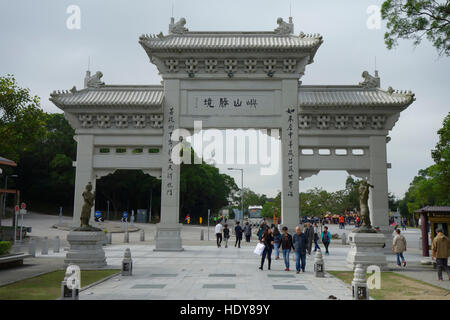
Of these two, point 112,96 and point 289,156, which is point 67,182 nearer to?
point 112,96

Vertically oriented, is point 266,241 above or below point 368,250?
above

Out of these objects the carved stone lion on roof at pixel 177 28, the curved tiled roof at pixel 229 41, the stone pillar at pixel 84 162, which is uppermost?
the carved stone lion on roof at pixel 177 28

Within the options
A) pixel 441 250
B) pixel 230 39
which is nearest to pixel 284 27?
pixel 230 39

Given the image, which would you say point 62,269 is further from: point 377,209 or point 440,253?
point 377,209

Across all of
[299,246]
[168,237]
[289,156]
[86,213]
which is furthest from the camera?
[289,156]

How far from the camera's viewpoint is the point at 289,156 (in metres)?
21.3

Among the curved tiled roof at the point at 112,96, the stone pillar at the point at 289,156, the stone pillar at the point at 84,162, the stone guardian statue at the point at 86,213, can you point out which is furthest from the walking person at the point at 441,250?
the stone pillar at the point at 84,162

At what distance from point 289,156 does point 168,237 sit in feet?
26.0

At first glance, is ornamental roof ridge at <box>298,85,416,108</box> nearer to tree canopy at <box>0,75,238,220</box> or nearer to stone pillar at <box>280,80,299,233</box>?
stone pillar at <box>280,80,299,233</box>

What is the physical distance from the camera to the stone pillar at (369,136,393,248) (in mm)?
20578

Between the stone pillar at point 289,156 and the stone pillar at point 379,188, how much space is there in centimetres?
403

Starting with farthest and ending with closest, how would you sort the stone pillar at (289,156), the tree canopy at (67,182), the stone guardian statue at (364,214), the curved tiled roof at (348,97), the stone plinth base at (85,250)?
the tree canopy at (67,182) < the stone pillar at (289,156) < the curved tiled roof at (348,97) < the stone guardian statue at (364,214) < the stone plinth base at (85,250)

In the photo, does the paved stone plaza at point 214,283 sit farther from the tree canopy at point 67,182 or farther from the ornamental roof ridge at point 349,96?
the tree canopy at point 67,182

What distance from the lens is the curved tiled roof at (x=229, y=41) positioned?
21312 mm
